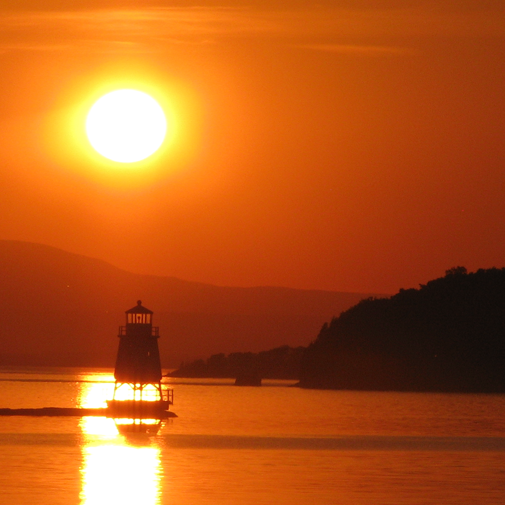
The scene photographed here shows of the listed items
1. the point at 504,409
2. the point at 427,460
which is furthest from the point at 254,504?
the point at 504,409

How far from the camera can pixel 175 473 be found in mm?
54344

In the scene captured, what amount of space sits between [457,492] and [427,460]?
16.4 metres

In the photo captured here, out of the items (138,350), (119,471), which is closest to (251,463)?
(119,471)

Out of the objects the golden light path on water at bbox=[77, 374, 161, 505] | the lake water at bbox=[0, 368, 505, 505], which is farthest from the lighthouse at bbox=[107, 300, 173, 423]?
the golden light path on water at bbox=[77, 374, 161, 505]

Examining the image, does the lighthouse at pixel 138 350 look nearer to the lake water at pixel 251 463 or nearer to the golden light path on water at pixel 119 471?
the lake water at pixel 251 463

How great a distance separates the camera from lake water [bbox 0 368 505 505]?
46.2 m

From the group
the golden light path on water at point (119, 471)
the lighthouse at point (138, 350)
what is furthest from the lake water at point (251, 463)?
the lighthouse at point (138, 350)

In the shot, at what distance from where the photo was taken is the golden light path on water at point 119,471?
146 ft

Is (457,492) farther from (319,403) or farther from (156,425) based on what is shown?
(319,403)

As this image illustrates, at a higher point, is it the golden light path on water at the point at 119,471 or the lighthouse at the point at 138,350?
the lighthouse at the point at 138,350

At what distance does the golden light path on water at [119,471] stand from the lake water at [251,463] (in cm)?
6

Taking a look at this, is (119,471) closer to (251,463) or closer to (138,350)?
(251,463)

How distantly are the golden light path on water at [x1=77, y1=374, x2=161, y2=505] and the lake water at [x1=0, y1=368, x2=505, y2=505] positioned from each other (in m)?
0.06

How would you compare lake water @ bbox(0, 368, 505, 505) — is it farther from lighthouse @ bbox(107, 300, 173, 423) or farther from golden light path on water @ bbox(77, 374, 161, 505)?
lighthouse @ bbox(107, 300, 173, 423)
